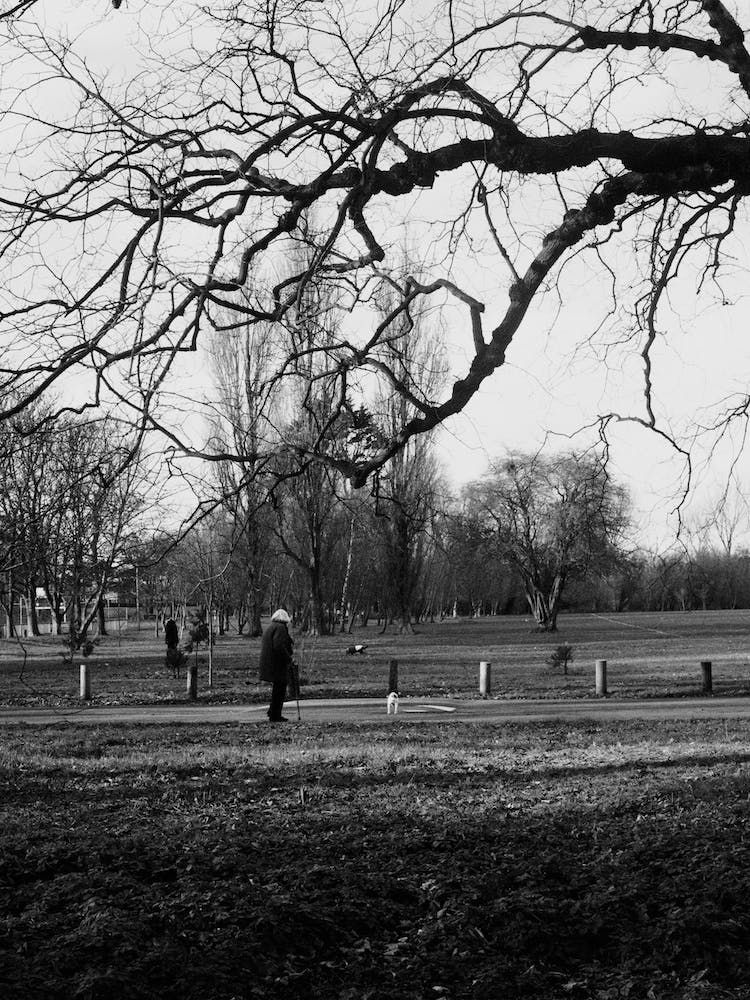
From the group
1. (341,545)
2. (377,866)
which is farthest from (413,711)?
(341,545)

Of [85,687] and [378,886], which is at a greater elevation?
[378,886]

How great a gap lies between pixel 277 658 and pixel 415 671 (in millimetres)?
13000

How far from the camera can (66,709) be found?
18172mm

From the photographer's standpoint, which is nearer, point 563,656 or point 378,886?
point 378,886

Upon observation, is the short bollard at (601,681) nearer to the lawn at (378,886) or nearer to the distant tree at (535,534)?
the lawn at (378,886)

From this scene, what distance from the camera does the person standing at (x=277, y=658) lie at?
15.1m

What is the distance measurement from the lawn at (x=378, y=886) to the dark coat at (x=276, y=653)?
19.3 ft

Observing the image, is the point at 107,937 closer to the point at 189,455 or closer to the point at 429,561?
the point at 189,455

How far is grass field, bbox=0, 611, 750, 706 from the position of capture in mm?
21188

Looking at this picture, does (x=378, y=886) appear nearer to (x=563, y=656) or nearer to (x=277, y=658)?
(x=277, y=658)

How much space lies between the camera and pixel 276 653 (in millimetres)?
15164

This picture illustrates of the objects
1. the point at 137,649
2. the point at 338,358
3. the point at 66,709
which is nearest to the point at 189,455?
the point at 338,358

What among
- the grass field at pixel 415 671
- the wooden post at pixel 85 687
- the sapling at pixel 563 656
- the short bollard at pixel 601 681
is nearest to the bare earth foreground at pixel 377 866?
the grass field at pixel 415 671

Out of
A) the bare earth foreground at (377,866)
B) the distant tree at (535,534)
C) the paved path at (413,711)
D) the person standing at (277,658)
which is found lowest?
the paved path at (413,711)
